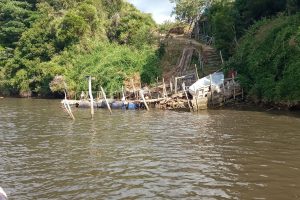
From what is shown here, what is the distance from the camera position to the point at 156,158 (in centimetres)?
1555

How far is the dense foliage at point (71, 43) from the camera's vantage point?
147 feet

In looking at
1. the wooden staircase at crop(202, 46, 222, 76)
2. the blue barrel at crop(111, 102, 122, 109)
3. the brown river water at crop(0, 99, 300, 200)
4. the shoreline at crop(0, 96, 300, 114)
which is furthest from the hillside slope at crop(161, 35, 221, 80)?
the brown river water at crop(0, 99, 300, 200)

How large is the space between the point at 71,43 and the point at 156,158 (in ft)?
127

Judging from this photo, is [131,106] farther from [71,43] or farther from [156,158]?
[71,43]

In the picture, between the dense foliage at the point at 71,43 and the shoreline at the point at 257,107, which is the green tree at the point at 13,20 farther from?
the shoreline at the point at 257,107

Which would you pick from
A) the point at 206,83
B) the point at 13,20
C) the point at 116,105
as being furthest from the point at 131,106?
the point at 13,20

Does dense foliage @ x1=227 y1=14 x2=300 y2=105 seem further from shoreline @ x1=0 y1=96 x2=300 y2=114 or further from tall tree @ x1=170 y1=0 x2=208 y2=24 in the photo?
tall tree @ x1=170 y1=0 x2=208 y2=24

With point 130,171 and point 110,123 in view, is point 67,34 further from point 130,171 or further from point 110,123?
point 130,171

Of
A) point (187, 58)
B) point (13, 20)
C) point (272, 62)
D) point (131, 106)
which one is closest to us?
point (272, 62)

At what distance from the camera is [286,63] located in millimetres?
26703

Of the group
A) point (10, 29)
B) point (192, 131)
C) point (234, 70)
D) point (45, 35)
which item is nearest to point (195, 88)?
point (234, 70)

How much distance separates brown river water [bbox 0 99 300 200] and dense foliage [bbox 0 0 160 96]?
747 inches

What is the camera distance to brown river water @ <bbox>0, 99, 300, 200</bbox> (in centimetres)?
1166

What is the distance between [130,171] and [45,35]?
43.7 meters
